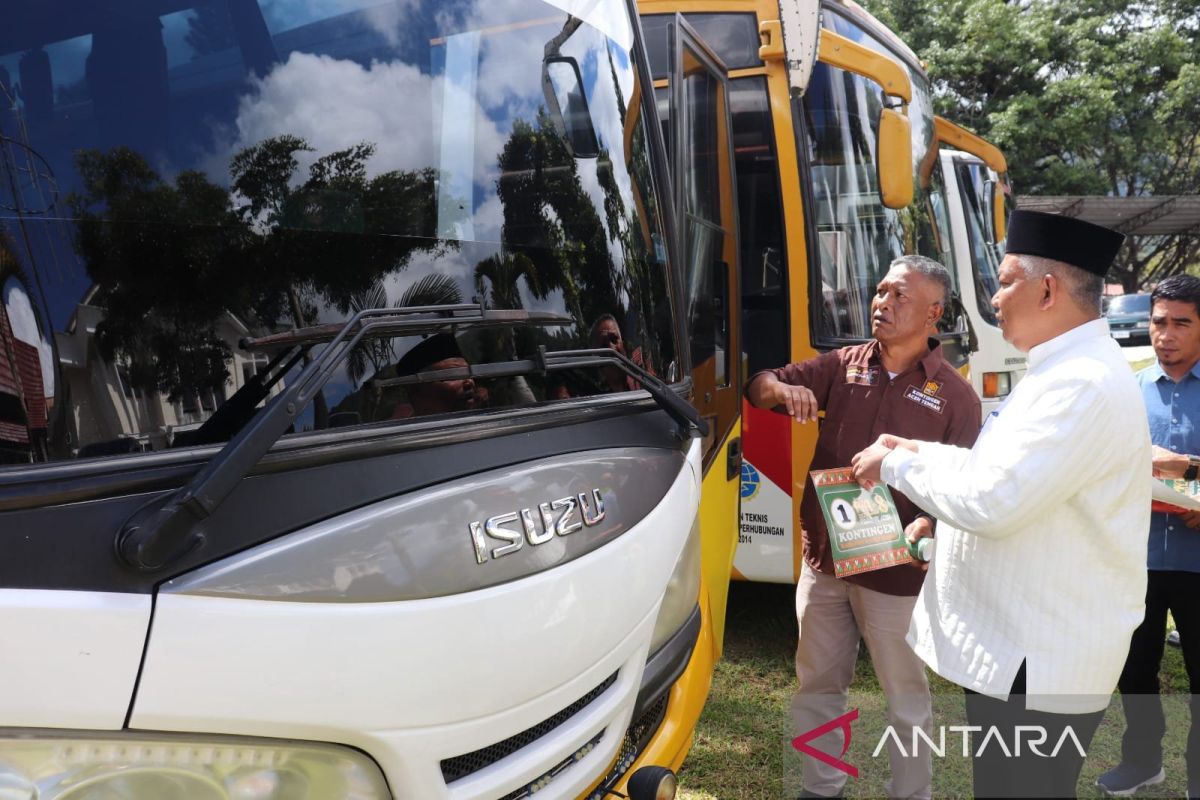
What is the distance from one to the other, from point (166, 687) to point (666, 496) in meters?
1.15

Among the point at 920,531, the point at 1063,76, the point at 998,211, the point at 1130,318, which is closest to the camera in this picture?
the point at 920,531

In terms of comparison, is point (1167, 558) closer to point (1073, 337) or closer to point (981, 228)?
point (1073, 337)

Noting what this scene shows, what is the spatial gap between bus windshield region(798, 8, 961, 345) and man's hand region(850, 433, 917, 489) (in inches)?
73.9

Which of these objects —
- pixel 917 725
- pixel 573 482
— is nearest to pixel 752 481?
pixel 917 725

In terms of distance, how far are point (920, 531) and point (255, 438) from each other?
2.21 m

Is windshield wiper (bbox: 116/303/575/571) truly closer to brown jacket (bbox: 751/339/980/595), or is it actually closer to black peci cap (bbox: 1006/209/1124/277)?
black peci cap (bbox: 1006/209/1124/277)

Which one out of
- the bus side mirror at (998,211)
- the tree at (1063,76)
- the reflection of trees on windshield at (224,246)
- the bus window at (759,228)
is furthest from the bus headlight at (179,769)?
the tree at (1063,76)

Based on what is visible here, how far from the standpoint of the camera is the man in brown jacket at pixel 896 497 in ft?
10.2

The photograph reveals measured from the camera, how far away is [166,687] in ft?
4.24

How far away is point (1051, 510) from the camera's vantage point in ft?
7.29

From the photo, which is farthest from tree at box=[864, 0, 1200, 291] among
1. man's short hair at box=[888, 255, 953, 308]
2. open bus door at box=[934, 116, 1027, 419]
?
man's short hair at box=[888, 255, 953, 308]

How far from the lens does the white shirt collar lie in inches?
87.4

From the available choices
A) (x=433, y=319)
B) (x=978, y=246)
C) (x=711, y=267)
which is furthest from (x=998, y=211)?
(x=433, y=319)

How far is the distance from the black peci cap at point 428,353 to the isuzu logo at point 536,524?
0.32m
